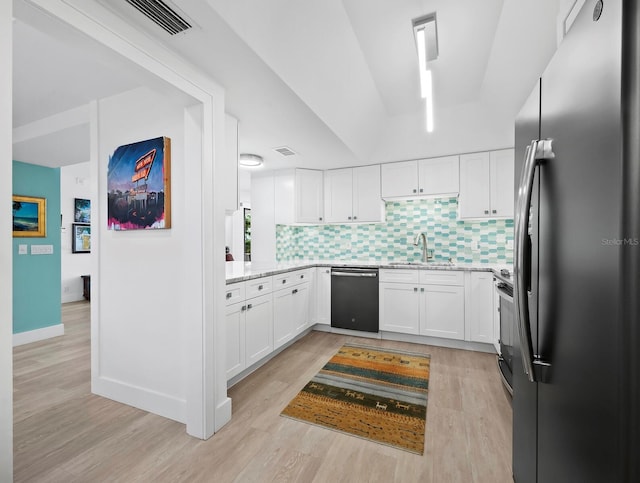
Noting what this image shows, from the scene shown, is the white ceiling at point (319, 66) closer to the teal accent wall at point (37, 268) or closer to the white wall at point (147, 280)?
the white wall at point (147, 280)

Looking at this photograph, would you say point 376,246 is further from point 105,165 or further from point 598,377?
point 598,377

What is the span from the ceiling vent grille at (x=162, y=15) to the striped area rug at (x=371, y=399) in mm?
2375

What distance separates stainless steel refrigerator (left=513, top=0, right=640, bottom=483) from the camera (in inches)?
19.6

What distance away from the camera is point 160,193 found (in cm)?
201

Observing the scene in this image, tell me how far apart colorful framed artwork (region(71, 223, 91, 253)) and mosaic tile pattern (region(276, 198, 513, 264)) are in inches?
183

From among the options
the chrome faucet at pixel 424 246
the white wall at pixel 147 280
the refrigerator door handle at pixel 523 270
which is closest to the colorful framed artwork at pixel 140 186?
the white wall at pixel 147 280

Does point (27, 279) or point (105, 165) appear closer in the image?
point (105, 165)

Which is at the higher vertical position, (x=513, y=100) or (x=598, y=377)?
(x=513, y=100)

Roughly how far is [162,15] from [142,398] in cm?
237

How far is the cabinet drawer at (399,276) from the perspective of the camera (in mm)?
3545

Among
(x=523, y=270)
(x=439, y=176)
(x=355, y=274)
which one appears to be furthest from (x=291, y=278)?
(x=523, y=270)

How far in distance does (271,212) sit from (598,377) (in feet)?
13.4

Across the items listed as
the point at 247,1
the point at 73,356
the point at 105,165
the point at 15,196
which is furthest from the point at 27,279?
the point at 247,1

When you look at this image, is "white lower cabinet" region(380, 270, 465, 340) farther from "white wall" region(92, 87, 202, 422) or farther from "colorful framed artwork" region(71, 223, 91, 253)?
"colorful framed artwork" region(71, 223, 91, 253)
